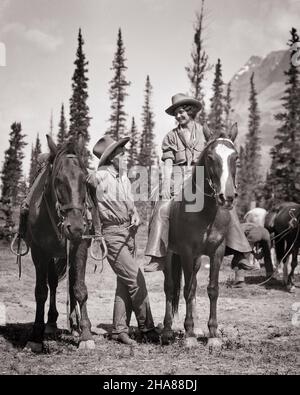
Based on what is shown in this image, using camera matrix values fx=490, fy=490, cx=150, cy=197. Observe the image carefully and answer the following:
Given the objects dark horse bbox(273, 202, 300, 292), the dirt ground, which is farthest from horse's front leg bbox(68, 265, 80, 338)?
dark horse bbox(273, 202, 300, 292)

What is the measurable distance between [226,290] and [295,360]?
6.78 m

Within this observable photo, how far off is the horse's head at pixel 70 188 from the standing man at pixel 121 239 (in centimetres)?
108

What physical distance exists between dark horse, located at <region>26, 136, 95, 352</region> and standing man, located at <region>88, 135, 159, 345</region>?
0.68 meters

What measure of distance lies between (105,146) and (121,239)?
1595 millimetres

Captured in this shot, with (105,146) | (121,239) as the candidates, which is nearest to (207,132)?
(105,146)

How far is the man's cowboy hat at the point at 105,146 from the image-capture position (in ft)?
25.1

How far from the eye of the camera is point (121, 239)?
7465 mm

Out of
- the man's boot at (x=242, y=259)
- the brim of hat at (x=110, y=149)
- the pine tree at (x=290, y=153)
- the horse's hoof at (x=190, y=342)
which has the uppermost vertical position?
the pine tree at (x=290, y=153)

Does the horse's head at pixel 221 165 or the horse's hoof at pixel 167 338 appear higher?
the horse's head at pixel 221 165

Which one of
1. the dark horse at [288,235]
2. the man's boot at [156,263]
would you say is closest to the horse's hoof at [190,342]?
the man's boot at [156,263]

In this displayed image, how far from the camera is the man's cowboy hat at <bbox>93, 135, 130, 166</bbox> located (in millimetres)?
7660

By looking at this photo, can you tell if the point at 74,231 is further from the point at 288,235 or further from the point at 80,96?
the point at 80,96

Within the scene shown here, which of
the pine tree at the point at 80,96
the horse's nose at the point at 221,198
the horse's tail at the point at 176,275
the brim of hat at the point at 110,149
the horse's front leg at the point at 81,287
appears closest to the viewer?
the horse's nose at the point at 221,198

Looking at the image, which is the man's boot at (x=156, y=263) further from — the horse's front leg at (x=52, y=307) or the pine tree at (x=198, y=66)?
the pine tree at (x=198, y=66)
